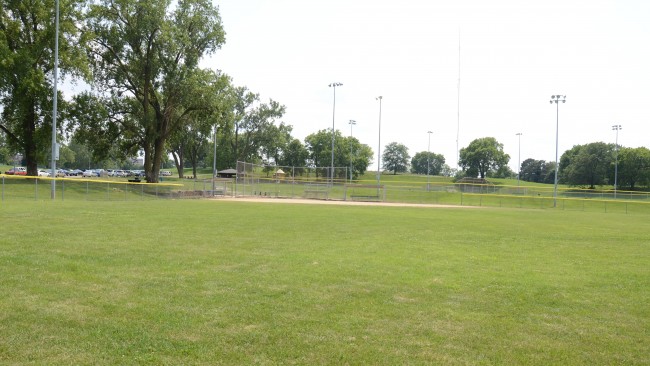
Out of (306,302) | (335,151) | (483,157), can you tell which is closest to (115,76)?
(306,302)

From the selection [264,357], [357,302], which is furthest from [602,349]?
[264,357]

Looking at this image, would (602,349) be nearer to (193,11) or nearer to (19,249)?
(19,249)

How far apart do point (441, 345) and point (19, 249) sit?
8375 mm

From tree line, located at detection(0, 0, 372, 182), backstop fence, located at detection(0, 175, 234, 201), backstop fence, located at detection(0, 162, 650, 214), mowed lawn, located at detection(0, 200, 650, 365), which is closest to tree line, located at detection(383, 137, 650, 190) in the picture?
backstop fence, located at detection(0, 162, 650, 214)

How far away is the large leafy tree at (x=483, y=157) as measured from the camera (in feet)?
435

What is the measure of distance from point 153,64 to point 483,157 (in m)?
110

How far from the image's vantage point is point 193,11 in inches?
1778

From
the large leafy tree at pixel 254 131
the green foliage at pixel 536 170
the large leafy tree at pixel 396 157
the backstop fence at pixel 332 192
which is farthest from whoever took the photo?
the large leafy tree at pixel 396 157

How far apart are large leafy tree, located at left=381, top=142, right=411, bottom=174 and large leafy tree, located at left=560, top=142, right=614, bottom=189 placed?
236ft

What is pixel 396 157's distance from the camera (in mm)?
178375

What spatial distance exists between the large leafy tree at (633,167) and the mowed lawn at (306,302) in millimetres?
100413

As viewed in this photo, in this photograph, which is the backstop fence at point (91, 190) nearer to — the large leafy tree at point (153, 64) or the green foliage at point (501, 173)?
the large leafy tree at point (153, 64)

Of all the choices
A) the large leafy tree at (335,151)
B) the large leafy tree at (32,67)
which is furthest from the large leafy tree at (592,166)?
the large leafy tree at (32,67)

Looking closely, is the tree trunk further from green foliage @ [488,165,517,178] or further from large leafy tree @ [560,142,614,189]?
green foliage @ [488,165,517,178]
